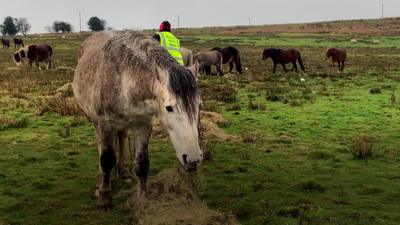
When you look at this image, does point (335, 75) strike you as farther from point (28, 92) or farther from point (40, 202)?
point (40, 202)

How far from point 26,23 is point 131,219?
149 meters

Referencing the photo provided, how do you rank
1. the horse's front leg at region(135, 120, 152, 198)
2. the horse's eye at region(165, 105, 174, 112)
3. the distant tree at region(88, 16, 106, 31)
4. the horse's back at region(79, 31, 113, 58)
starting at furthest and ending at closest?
Result: 1. the distant tree at region(88, 16, 106, 31)
2. the horse's back at region(79, 31, 113, 58)
3. the horse's front leg at region(135, 120, 152, 198)
4. the horse's eye at region(165, 105, 174, 112)

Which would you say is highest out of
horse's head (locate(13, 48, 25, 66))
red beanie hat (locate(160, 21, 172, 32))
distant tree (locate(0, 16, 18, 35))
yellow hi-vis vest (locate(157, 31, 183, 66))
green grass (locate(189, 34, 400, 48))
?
distant tree (locate(0, 16, 18, 35))

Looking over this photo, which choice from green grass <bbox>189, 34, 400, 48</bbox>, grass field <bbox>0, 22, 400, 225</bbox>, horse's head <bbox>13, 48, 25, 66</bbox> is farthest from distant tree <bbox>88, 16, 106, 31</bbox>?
grass field <bbox>0, 22, 400, 225</bbox>

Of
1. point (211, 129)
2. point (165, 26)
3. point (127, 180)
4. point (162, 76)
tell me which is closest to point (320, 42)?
point (211, 129)

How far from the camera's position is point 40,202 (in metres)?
5.77

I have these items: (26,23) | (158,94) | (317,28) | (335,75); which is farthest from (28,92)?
(26,23)

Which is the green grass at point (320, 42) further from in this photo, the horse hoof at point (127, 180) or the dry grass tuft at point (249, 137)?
the horse hoof at point (127, 180)

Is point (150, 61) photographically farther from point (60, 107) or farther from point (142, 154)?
point (60, 107)

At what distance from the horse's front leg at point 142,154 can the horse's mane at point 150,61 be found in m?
0.75

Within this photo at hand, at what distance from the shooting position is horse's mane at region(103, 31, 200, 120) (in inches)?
156

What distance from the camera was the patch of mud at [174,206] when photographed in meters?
4.78

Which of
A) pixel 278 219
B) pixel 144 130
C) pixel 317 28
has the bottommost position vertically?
pixel 278 219

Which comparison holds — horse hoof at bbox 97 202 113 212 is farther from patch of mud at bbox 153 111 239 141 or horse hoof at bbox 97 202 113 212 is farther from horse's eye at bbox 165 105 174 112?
patch of mud at bbox 153 111 239 141
